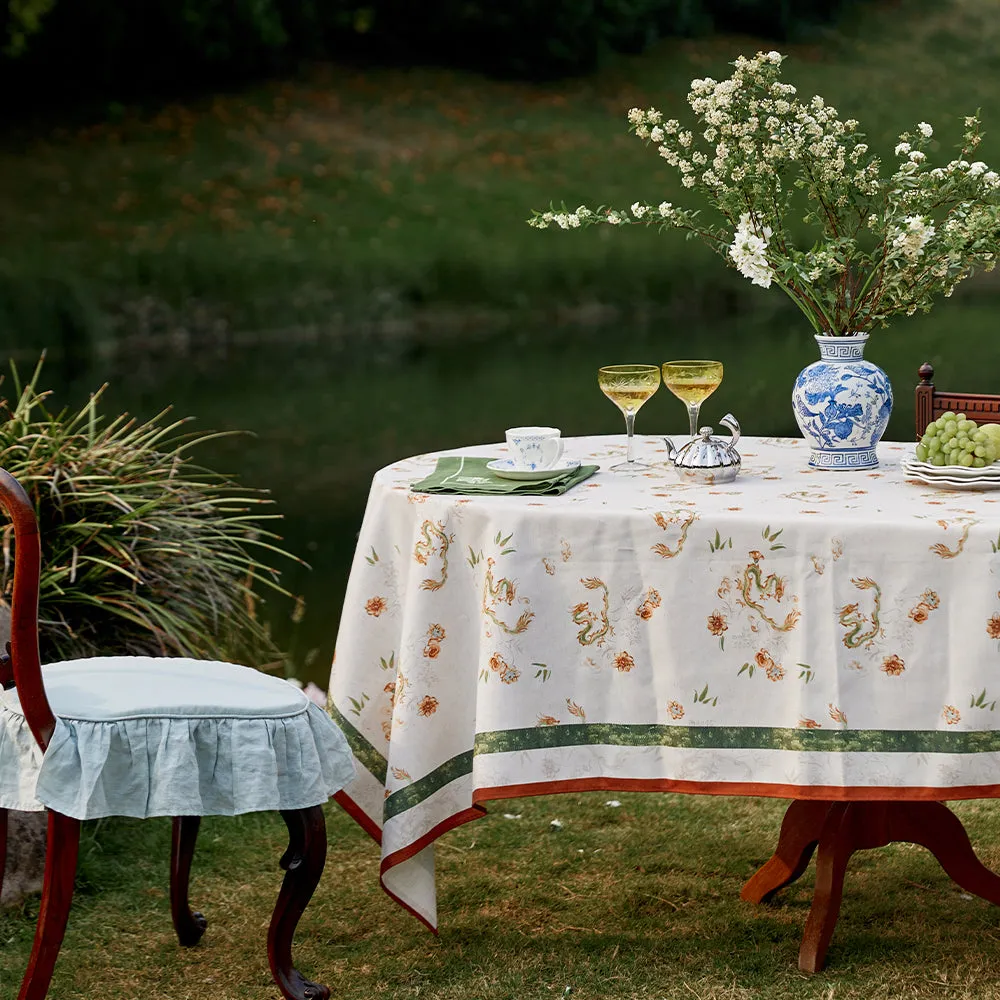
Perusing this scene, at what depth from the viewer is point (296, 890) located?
2166mm

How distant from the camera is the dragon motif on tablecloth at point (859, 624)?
206 cm

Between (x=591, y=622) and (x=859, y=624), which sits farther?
(x=591, y=622)

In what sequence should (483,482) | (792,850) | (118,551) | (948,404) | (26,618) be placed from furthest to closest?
(118,551) < (948,404) < (792,850) < (483,482) < (26,618)

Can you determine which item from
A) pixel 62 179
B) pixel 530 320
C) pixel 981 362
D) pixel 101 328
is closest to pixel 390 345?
pixel 530 320

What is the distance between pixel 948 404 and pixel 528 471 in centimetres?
85

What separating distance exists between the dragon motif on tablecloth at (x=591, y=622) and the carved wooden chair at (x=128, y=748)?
40cm

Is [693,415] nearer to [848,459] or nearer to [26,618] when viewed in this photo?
[848,459]

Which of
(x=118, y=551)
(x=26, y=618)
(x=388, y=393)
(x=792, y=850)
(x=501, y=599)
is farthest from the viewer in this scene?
(x=388, y=393)

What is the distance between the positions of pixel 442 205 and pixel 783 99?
18.5 metres

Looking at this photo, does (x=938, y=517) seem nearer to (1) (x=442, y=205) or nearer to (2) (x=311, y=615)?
(2) (x=311, y=615)

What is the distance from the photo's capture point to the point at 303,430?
1250 centimetres

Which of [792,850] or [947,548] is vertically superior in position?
[947,548]

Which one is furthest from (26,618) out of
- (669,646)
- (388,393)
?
(388,393)

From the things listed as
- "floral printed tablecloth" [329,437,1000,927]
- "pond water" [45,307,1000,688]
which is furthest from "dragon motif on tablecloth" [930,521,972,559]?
"pond water" [45,307,1000,688]
